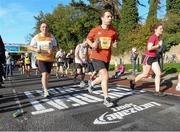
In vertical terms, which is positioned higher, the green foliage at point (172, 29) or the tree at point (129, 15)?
the tree at point (129, 15)

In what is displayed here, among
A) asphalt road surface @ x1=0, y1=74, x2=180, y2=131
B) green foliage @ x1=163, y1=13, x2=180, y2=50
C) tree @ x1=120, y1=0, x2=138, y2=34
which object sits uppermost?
tree @ x1=120, y1=0, x2=138, y2=34

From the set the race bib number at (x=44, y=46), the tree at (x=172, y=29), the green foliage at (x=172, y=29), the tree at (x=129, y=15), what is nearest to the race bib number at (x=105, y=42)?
the race bib number at (x=44, y=46)

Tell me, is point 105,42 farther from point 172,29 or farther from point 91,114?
point 172,29

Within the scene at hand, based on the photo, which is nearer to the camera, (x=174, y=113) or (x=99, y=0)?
(x=174, y=113)

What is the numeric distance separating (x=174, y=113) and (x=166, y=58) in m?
31.3

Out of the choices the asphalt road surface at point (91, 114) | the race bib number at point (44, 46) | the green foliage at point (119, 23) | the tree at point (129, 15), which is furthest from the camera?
the tree at point (129, 15)

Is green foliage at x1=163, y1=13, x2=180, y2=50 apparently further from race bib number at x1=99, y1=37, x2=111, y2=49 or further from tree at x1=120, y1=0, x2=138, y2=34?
race bib number at x1=99, y1=37, x2=111, y2=49

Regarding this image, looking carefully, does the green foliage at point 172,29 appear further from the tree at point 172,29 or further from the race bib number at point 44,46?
the race bib number at point 44,46

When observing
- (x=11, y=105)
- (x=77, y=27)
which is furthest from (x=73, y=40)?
(x=11, y=105)

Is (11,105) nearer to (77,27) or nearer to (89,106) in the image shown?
(89,106)

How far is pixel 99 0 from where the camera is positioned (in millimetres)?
51062

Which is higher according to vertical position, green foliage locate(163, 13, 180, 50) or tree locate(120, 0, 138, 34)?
tree locate(120, 0, 138, 34)

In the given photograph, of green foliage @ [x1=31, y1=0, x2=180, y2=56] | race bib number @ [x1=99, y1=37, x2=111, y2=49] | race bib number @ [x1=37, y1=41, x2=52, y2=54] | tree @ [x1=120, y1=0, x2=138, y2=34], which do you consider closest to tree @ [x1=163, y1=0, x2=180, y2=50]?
green foliage @ [x1=31, y1=0, x2=180, y2=56]

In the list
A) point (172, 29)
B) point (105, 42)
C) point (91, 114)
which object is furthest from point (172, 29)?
point (91, 114)
